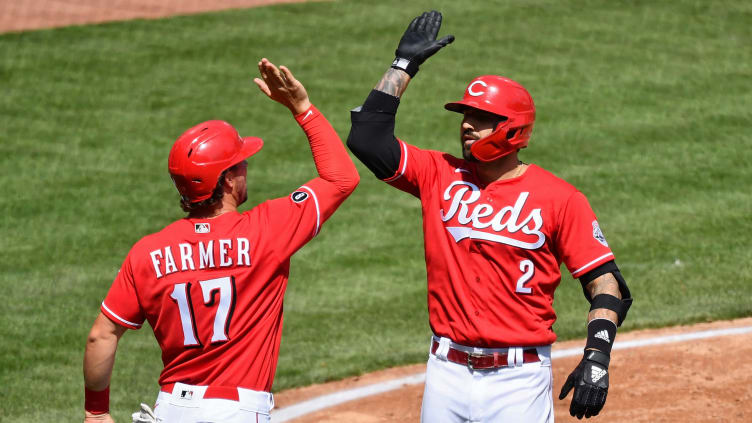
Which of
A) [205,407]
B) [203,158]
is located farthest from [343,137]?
[205,407]

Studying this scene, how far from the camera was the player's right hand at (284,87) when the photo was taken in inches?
196

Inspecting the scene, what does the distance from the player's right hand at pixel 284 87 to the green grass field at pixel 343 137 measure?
4053 millimetres

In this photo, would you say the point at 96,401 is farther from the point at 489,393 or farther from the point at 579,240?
the point at 579,240

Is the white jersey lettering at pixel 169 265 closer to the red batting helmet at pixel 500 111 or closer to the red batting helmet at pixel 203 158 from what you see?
the red batting helmet at pixel 203 158

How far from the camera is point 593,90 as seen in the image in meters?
17.0

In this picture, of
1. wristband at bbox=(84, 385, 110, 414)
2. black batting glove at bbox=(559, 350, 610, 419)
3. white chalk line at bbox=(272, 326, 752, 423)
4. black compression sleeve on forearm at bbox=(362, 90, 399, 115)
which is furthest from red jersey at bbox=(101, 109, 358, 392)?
white chalk line at bbox=(272, 326, 752, 423)

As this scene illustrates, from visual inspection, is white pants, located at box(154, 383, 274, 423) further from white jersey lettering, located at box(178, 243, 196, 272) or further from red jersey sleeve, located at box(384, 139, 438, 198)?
red jersey sleeve, located at box(384, 139, 438, 198)

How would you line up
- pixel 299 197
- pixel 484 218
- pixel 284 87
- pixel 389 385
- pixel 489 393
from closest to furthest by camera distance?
pixel 299 197, pixel 284 87, pixel 489 393, pixel 484 218, pixel 389 385

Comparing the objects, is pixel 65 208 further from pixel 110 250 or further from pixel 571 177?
pixel 571 177

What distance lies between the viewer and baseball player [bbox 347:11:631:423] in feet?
16.9

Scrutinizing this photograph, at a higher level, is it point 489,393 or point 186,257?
point 186,257

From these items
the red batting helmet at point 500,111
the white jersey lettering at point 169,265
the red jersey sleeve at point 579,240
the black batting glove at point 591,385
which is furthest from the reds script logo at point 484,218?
the white jersey lettering at point 169,265

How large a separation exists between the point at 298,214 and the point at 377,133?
29.3 inches

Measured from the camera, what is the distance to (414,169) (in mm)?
5473
